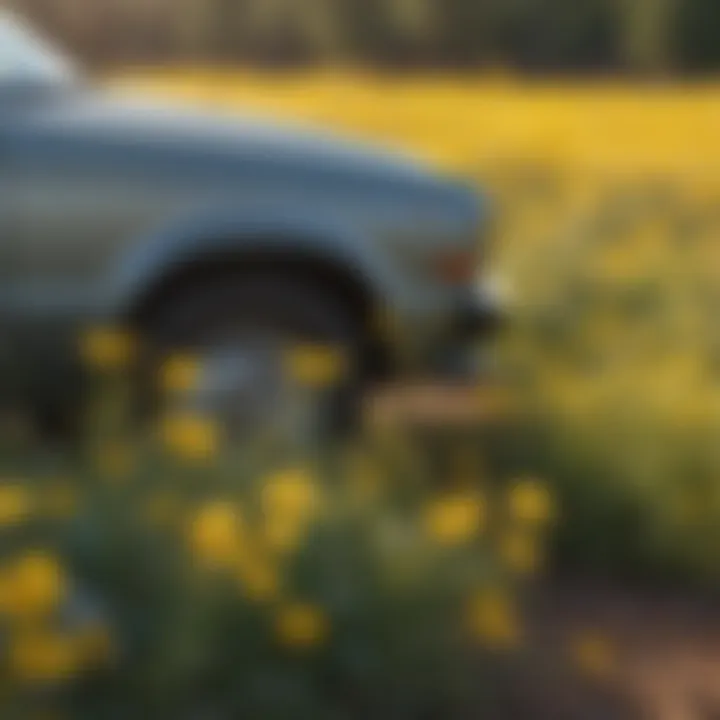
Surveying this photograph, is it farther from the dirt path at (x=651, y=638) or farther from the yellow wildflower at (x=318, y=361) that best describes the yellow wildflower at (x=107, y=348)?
the dirt path at (x=651, y=638)

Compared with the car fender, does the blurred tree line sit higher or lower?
lower

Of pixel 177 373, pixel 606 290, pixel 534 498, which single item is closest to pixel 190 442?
pixel 177 373

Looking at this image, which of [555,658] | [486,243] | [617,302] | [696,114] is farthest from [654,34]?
[555,658]

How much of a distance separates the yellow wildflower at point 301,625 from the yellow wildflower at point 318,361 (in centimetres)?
98

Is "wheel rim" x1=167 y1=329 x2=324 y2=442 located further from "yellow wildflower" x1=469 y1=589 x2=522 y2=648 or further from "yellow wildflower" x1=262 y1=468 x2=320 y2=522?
"yellow wildflower" x1=469 y1=589 x2=522 y2=648

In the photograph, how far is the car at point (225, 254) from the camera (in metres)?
5.45

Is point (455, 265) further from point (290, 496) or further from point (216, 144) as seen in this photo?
point (290, 496)

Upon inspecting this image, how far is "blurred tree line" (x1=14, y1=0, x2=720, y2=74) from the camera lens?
20203 mm

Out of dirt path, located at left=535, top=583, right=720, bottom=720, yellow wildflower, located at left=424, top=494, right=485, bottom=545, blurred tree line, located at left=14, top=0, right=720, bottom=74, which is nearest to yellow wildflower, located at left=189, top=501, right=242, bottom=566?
yellow wildflower, located at left=424, top=494, right=485, bottom=545

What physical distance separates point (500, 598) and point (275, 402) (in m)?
1.30

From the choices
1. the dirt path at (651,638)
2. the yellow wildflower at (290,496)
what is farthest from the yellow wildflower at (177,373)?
the dirt path at (651,638)

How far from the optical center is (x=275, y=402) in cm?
575

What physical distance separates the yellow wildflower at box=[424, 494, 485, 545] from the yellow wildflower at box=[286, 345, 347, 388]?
1.43 ft

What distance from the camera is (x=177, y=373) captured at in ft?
16.6
